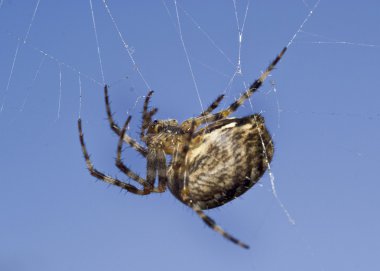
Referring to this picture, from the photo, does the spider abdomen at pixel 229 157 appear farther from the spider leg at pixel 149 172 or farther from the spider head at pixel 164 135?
the spider leg at pixel 149 172

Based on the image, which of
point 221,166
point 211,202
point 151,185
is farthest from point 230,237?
point 151,185

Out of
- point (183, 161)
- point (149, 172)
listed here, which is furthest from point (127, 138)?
point (183, 161)

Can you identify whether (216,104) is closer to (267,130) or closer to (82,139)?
(267,130)

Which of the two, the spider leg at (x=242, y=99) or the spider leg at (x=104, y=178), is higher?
the spider leg at (x=242, y=99)

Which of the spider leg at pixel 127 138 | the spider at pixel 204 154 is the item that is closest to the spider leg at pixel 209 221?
the spider at pixel 204 154

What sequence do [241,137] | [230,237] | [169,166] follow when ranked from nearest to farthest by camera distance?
[241,137] → [230,237] → [169,166]

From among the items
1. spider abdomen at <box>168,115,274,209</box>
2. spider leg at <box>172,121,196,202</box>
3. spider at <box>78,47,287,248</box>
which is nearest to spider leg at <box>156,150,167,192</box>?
spider at <box>78,47,287,248</box>

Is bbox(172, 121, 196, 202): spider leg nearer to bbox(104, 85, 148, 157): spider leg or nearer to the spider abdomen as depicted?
the spider abdomen

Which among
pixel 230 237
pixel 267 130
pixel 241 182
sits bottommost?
pixel 230 237
